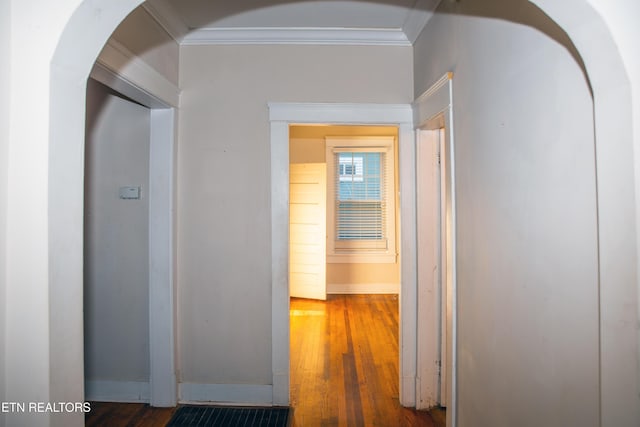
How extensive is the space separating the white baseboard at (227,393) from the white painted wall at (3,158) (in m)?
1.99

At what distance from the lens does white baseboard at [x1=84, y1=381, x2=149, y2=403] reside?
106 inches

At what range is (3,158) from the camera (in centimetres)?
85

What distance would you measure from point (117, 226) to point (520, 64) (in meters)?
2.73

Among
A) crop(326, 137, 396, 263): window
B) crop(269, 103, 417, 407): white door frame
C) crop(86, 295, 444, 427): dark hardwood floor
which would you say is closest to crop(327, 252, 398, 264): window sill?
crop(326, 137, 396, 263): window

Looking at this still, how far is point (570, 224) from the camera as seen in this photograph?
104cm

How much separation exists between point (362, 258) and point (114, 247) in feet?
12.6

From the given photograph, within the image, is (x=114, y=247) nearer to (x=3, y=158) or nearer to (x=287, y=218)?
(x=287, y=218)

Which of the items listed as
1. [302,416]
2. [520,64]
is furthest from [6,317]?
[302,416]

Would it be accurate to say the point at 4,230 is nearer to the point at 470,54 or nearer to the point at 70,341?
the point at 70,341

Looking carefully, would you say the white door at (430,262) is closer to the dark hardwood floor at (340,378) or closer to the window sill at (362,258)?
the dark hardwood floor at (340,378)

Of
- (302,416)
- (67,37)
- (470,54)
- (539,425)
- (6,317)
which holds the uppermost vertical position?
(470,54)

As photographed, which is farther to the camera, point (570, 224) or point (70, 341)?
point (570, 224)

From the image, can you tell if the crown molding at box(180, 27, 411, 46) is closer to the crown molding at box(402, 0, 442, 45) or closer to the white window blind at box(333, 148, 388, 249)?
the crown molding at box(402, 0, 442, 45)

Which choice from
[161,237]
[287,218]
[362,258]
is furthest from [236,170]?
[362,258]
